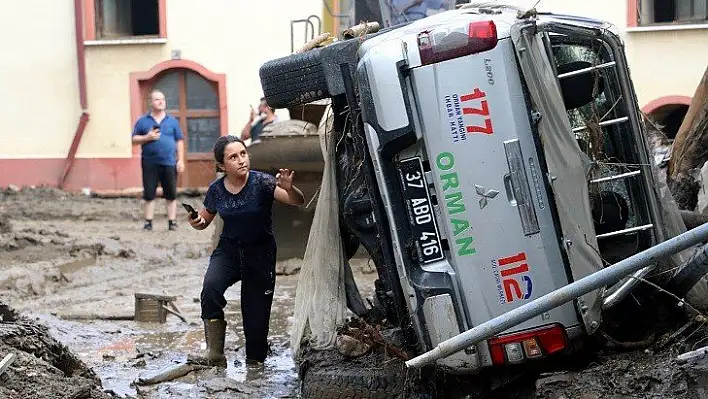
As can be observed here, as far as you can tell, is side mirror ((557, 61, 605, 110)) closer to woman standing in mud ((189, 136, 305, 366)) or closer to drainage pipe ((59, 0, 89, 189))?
woman standing in mud ((189, 136, 305, 366))

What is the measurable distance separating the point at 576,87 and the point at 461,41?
2.40 ft

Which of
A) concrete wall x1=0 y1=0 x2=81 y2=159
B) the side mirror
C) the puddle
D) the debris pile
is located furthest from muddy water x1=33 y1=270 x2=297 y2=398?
concrete wall x1=0 y1=0 x2=81 y2=159

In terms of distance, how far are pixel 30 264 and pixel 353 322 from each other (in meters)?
6.71

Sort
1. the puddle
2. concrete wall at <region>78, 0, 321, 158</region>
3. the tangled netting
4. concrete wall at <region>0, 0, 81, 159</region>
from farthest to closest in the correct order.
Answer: concrete wall at <region>0, 0, 81, 159</region>
concrete wall at <region>78, 0, 321, 158</region>
the puddle
the tangled netting

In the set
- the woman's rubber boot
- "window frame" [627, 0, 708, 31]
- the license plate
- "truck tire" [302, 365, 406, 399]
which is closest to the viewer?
the license plate

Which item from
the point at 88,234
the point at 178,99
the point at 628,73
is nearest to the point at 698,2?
the point at 178,99

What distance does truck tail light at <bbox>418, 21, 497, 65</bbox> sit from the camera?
5.36m

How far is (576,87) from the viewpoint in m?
5.80

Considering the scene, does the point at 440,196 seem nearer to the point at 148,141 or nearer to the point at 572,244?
the point at 572,244

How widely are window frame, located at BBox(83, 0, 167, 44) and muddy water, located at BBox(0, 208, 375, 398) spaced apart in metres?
6.64

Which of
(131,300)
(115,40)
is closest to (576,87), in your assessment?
(131,300)

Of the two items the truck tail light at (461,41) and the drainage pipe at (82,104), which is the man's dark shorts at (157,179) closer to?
the drainage pipe at (82,104)

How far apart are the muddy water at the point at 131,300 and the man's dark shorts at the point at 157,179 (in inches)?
19.3

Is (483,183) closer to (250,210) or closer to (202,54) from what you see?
(250,210)
